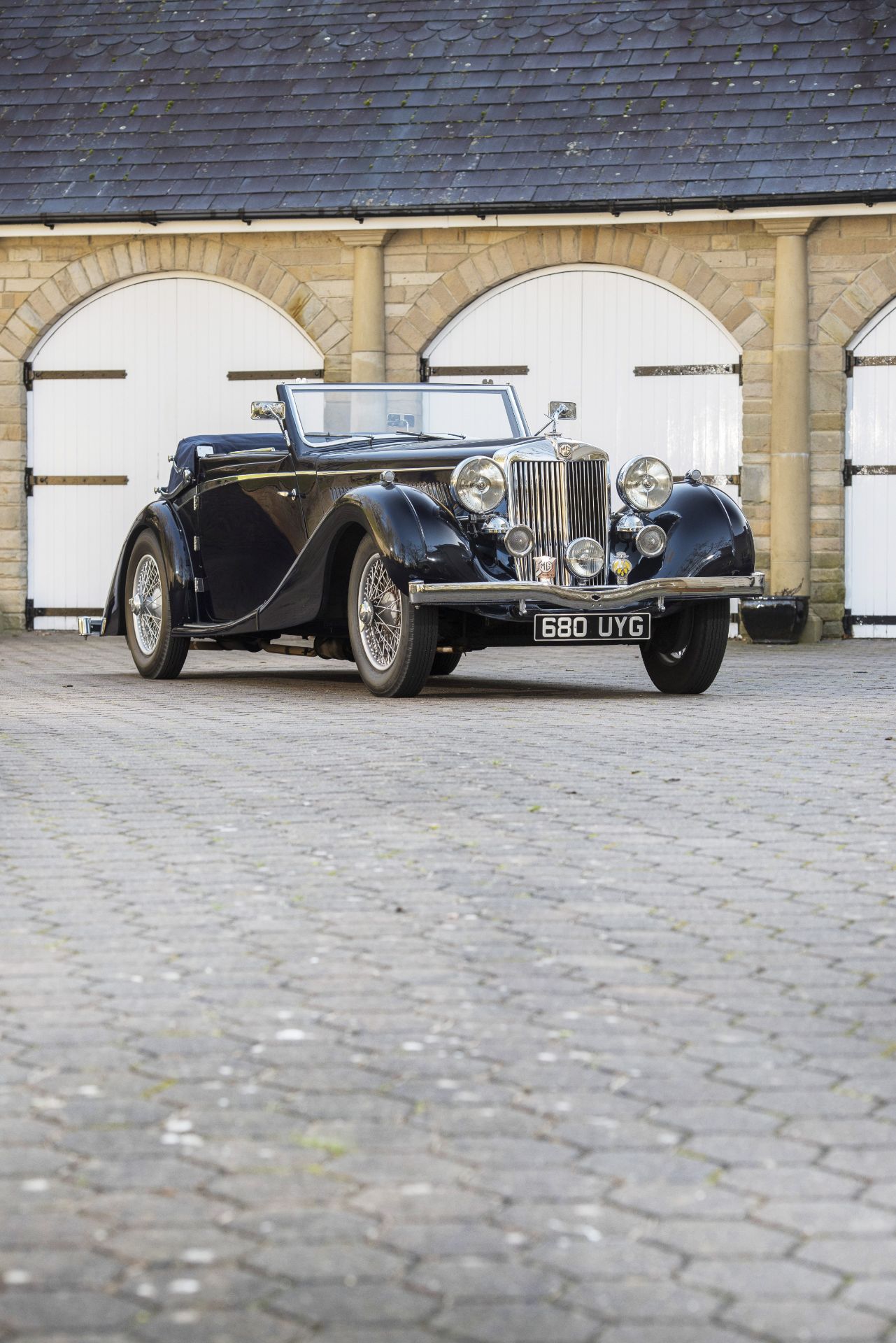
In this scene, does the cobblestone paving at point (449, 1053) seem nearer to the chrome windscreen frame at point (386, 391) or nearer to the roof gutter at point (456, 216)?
the chrome windscreen frame at point (386, 391)

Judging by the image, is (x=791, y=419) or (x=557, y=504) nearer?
(x=557, y=504)

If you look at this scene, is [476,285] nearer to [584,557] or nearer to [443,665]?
[443,665]

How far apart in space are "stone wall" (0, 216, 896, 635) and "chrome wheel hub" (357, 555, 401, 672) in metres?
7.00

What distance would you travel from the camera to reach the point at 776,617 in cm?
1631

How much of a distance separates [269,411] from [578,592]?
216 cm

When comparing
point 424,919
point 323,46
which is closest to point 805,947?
point 424,919

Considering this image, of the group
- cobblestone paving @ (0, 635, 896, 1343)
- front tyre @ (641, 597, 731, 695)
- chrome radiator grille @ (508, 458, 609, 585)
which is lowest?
cobblestone paving @ (0, 635, 896, 1343)

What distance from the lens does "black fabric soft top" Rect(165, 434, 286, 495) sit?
12180 mm

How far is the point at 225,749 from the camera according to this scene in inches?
328

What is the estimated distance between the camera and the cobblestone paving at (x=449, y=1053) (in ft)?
8.99

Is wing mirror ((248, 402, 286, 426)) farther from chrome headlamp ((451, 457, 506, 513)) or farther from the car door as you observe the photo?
chrome headlamp ((451, 457, 506, 513))

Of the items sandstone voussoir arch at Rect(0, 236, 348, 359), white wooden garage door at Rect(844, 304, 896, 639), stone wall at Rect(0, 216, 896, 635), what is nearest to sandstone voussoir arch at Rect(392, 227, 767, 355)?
stone wall at Rect(0, 216, 896, 635)

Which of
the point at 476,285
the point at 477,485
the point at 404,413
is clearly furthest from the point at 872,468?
the point at 477,485

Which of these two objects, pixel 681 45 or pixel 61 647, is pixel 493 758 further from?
pixel 681 45
